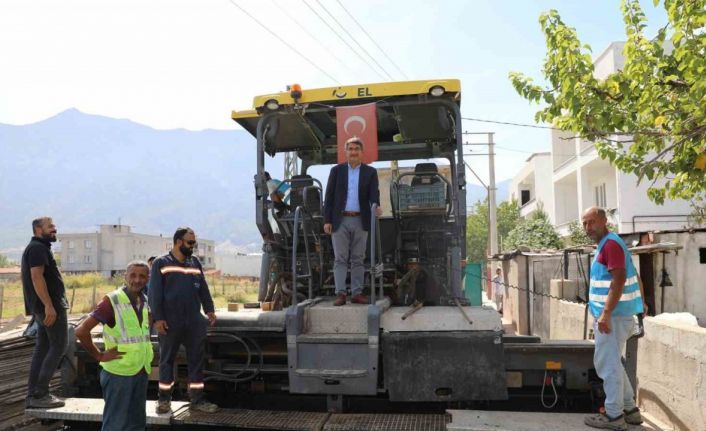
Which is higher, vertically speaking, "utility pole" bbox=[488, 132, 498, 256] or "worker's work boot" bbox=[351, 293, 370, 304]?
"utility pole" bbox=[488, 132, 498, 256]

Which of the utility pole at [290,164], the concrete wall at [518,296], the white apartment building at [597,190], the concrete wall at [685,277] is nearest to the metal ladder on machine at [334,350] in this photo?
the utility pole at [290,164]

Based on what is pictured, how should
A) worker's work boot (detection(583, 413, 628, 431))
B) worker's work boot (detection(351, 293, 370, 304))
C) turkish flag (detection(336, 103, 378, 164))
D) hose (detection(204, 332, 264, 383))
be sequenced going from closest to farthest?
1. worker's work boot (detection(583, 413, 628, 431))
2. hose (detection(204, 332, 264, 383))
3. worker's work boot (detection(351, 293, 370, 304))
4. turkish flag (detection(336, 103, 378, 164))

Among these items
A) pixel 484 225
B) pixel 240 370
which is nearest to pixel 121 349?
pixel 240 370

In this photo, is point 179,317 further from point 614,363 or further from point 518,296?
point 518,296

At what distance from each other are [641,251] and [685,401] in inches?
151

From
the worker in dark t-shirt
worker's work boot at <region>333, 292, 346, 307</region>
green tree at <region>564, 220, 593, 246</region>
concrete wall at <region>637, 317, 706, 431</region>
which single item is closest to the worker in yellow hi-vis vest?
the worker in dark t-shirt

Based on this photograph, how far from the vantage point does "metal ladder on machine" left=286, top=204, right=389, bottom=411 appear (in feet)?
15.3

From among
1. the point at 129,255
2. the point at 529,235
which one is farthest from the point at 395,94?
the point at 129,255

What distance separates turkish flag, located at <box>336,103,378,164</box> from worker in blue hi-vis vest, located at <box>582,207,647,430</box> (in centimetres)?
236

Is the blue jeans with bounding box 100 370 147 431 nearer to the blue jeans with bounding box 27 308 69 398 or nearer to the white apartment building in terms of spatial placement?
the blue jeans with bounding box 27 308 69 398

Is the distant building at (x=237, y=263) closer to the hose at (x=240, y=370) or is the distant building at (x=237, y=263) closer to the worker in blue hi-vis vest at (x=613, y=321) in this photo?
Answer: the hose at (x=240, y=370)

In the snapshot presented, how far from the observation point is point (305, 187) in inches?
248

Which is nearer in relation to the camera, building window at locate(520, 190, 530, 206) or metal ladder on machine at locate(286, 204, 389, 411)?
metal ladder on machine at locate(286, 204, 389, 411)

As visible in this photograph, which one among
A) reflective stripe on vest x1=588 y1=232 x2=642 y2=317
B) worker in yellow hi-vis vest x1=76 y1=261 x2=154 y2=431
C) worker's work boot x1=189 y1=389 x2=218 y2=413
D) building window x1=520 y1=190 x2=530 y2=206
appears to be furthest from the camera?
building window x1=520 y1=190 x2=530 y2=206
